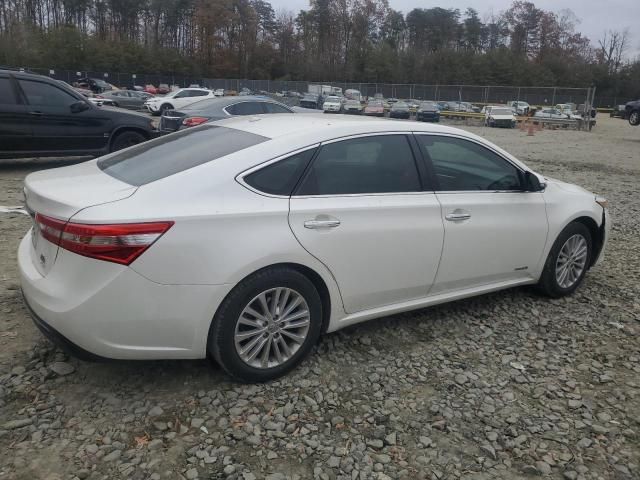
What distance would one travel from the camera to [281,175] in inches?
123

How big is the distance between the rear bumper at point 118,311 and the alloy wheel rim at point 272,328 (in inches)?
9.2

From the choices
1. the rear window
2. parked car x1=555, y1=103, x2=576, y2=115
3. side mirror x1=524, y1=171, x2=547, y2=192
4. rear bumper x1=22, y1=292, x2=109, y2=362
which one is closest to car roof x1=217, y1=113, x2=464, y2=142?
the rear window

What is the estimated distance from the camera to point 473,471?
8.40 feet

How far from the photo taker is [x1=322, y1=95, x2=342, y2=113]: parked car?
3697 centimetres

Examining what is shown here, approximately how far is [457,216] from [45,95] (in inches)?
316

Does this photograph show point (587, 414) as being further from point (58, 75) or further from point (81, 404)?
point (58, 75)

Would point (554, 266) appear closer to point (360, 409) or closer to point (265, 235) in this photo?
point (360, 409)

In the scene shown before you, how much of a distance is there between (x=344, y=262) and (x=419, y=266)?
25.1 inches

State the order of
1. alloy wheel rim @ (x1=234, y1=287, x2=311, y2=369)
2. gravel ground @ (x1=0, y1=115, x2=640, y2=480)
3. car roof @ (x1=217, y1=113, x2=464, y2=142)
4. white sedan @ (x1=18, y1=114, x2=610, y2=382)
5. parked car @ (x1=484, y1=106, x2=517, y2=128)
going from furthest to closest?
1. parked car @ (x1=484, y1=106, x2=517, y2=128)
2. car roof @ (x1=217, y1=113, x2=464, y2=142)
3. alloy wheel rim @ (x1=234, y1=287, x2=311, y2=369)
4. white sedan @ (x1=18, y1=114, x2=610, y2=382)
5. gravel ground @ (x1=0, y1=115, x2=640, y2=480)

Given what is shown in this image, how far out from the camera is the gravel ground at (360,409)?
100 inches

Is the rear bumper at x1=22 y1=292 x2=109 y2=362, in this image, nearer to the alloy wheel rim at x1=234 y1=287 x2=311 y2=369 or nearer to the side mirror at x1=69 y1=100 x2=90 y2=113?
the alloy wheel rim at x1=234 y1=287 x2=311 y2=369

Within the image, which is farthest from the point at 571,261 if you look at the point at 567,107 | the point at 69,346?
the point at 567,107

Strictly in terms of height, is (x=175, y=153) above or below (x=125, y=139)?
above

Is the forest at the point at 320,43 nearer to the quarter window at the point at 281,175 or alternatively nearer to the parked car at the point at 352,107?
the parked car at the point at 352,107
